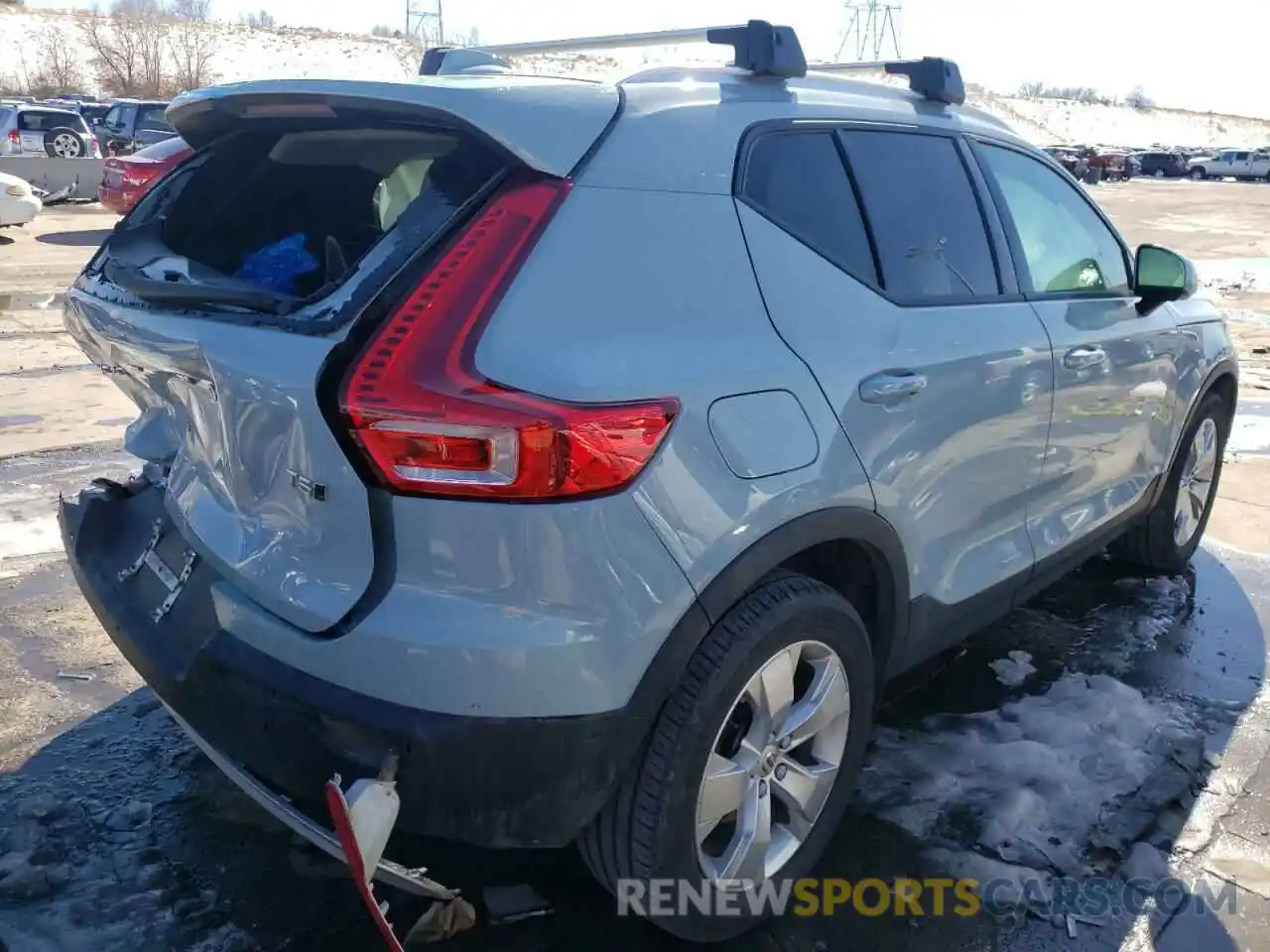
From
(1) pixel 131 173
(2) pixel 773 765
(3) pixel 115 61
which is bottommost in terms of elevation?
(3) pixel 115 61

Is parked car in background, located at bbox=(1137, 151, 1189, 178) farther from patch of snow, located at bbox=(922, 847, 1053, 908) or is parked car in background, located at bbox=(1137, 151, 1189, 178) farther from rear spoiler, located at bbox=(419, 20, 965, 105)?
patch of snow, located at bbox=(922, 847, 1053, 908)

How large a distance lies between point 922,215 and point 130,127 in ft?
78.9

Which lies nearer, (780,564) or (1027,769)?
(780,564)

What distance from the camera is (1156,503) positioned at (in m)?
4.56

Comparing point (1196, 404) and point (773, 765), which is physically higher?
point (1196, 404)

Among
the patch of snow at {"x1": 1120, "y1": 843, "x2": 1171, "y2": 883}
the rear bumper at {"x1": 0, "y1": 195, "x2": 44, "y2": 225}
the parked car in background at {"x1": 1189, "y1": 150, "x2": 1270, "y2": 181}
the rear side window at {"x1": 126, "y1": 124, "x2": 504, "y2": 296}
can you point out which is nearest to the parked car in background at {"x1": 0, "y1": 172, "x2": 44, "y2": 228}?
the rear bumper at {"x1": 0, "y1": 195, "x2": 44, "y2": 225}

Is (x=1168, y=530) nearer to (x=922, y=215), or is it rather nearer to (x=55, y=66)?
(x=922, y=215)

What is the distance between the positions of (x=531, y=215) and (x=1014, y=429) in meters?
1.69

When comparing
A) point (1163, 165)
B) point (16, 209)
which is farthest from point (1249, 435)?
point (1163, 165)

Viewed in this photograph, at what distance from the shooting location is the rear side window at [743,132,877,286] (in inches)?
98.8

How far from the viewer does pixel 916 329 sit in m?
2.75

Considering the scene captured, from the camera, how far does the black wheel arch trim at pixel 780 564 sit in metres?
2.11

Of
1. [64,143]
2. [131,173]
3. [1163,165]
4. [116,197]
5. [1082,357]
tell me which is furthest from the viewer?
[1163,165]

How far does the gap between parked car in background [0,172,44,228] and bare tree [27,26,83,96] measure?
47.1 m
